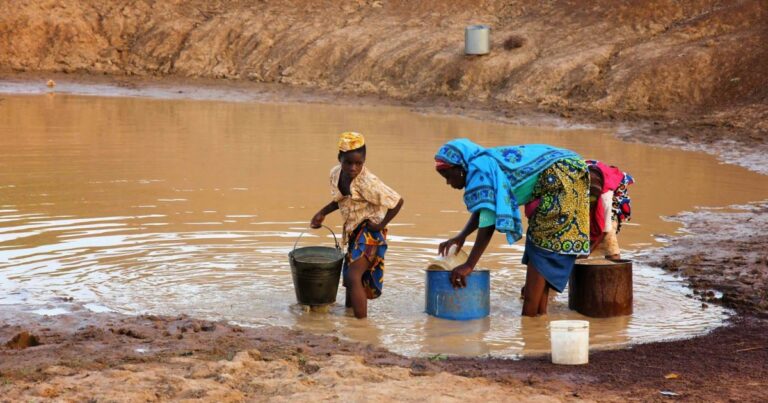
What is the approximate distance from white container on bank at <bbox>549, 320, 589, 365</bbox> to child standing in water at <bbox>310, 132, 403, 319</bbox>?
1419 millimetres

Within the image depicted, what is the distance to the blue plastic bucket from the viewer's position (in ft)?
22.7

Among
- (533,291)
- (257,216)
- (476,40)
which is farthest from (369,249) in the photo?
(476,40)

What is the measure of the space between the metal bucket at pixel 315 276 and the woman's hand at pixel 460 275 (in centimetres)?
76

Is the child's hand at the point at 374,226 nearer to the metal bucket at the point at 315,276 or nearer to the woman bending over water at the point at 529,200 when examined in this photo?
the metal bucket at the point at 315,276

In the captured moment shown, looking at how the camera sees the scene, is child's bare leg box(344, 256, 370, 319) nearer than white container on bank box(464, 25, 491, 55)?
Yes

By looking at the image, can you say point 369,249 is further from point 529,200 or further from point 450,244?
point 529,200

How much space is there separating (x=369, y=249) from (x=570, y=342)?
1.65 m

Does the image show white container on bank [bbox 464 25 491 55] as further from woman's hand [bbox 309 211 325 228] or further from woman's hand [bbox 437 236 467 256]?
woman's hand [bbox 437 236 467 256]

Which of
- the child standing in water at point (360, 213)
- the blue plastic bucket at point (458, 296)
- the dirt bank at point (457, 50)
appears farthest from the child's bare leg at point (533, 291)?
the dirt bank at point (457, 50)

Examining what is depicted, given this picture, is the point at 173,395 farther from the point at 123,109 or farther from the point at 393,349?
the point at 123,109

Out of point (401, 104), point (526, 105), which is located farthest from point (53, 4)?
point (526, 105)

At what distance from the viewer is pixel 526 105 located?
2077 cm

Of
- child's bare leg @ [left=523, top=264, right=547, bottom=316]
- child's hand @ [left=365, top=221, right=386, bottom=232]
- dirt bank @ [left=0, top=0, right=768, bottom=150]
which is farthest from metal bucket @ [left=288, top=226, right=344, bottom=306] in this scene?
dirt bank @ [left=0, top=0, right=768, bottom=150]

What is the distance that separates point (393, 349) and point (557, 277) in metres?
1.12
